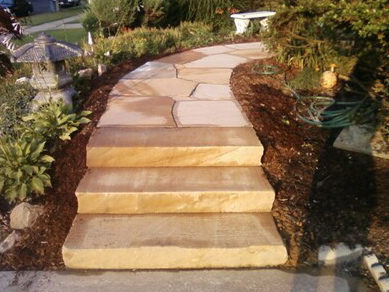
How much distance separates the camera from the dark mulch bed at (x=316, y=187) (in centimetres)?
236

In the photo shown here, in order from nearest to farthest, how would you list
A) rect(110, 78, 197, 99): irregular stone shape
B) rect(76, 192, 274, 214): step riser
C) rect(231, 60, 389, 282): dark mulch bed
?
rect(231, 60, 389, 282): dark mulch bed < rect(76, 192, 274, 214): step riser < rect(110, 78, 197, 99): irregular stone shape

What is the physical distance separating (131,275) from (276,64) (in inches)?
133

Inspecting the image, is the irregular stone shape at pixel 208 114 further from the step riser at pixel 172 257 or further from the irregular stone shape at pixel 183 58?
the irregular stone shape at pixel 183 58

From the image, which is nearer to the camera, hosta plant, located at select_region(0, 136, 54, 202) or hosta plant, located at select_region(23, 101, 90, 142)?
hosta plant, located at select_region(0, 136, 54, 202)

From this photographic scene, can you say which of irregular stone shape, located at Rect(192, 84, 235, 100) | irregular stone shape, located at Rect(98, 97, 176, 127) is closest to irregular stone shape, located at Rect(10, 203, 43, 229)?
irregular stone shape, located at Rect(98, 97, 176, 127)

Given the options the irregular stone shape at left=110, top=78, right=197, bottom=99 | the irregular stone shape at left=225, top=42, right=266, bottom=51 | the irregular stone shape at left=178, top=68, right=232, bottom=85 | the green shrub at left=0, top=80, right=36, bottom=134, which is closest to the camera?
the green shrub at left=0, top=80, right=36, bottom=134

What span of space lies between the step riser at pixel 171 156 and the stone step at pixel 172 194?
0.50 ft

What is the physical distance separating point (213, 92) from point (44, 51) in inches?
65.3

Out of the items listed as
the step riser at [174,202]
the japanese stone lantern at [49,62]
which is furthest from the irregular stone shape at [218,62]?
the step riser at [174,202]

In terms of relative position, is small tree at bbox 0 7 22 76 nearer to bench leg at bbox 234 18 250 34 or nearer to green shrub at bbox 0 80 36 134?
green shrub at bbox 0 80 36 134

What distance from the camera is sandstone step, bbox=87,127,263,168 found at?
272 cm

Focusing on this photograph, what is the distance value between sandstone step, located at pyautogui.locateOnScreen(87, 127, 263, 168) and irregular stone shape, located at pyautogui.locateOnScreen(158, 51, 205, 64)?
8.22ft

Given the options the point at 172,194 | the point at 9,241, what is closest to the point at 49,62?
the point at 9,241

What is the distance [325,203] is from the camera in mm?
2574
